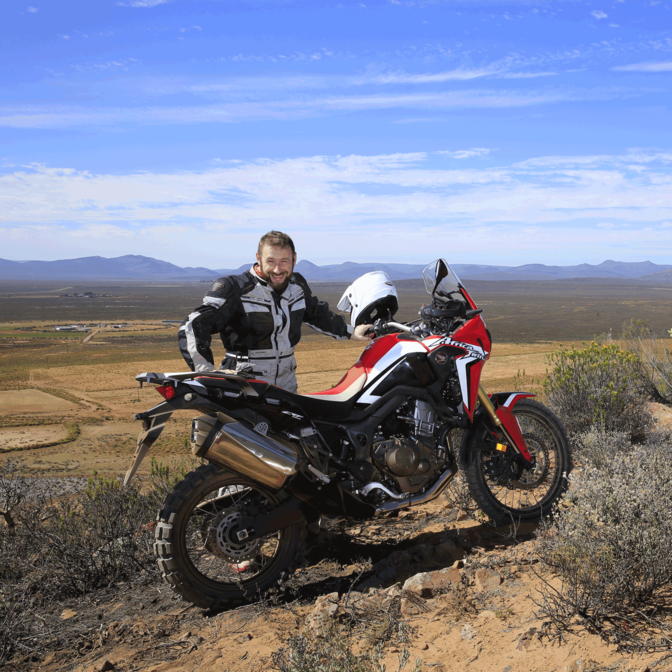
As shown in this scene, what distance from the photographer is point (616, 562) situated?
117 inches

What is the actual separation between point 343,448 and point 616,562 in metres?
1.69

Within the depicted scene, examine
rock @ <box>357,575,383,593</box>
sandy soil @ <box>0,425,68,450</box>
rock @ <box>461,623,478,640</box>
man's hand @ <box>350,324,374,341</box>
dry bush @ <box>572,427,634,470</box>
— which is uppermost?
man's hand @ <box>350,324,374,341</box>

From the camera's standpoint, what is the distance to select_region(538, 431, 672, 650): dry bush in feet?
9.07

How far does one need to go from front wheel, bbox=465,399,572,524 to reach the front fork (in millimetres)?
94

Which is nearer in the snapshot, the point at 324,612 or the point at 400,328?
the point at 324,612

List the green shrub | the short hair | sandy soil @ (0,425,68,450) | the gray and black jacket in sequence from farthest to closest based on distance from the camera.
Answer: sandy soil @ (0,425,68,450) < the green shrub < the short hair < the gray and black jacket

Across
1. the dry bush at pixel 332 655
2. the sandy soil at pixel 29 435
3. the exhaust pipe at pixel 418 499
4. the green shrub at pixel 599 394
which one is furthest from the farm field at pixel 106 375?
the dry bush at pixel 332 655

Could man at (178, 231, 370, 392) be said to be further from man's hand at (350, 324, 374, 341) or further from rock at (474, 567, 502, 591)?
rock at (474, 567, 502, 591)

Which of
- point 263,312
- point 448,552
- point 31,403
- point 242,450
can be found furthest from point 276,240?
point 31,403

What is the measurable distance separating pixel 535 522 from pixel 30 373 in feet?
88.4

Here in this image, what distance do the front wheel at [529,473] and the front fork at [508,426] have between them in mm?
94

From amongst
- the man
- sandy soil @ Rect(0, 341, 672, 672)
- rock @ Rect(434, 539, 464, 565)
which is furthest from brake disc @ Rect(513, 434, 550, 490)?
the man

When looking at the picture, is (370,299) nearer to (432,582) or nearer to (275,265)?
(275,265)

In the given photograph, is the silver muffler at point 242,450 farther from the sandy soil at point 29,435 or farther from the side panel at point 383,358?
the sandy soil at point 29,435
